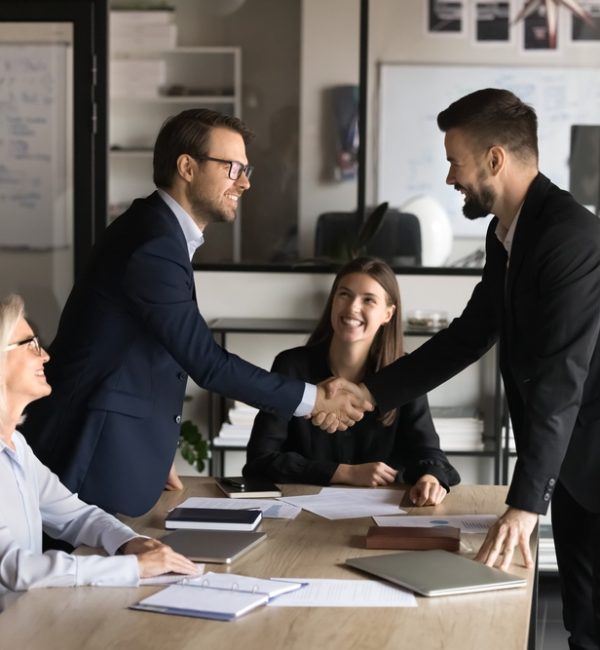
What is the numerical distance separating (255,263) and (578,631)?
99.1 inches

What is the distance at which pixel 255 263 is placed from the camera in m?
4.96

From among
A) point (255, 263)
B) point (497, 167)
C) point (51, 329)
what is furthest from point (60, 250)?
point (497, 167)

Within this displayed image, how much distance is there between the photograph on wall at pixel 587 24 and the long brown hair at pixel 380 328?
5.72 feet

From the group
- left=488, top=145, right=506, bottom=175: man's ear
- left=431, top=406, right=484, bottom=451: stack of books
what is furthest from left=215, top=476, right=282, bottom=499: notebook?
left=431, top=406, right=484, bottom=451: stack of books

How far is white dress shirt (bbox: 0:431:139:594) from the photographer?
6.70 ft

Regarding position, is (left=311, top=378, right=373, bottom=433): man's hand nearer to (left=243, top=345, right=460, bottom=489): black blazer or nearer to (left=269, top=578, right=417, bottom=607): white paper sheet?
(left=243, top=345, right=460, bottom=489): black blazer

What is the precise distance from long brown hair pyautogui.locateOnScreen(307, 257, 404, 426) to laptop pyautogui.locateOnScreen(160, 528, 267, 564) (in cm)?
117

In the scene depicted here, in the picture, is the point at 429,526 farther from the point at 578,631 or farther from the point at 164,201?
the point at 164,201

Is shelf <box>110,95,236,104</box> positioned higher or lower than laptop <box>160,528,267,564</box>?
higher

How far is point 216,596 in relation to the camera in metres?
1.99

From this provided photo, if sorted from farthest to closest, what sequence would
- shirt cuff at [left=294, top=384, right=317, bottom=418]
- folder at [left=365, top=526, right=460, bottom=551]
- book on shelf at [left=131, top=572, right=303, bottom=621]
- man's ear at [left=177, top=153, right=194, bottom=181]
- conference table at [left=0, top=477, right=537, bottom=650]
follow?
shirt cuff at [left=294, top=384, right=317, bottom=418], man's ear at [left=177, top=153, right=194, bottom=181], folder at [left=365, top=526, right=460, bottom=551], book on shelf at [left=131, top=572, right=303, bottom=621], conference table at [left=0, top=477, right=537, bottom=650]

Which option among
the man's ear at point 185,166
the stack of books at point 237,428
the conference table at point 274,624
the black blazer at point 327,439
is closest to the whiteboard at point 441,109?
the stack of books at point 237,428

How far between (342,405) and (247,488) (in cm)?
45

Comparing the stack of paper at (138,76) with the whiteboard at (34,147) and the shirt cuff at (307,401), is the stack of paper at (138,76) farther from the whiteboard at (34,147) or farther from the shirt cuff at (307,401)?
the shirt cuff at (307,401)
